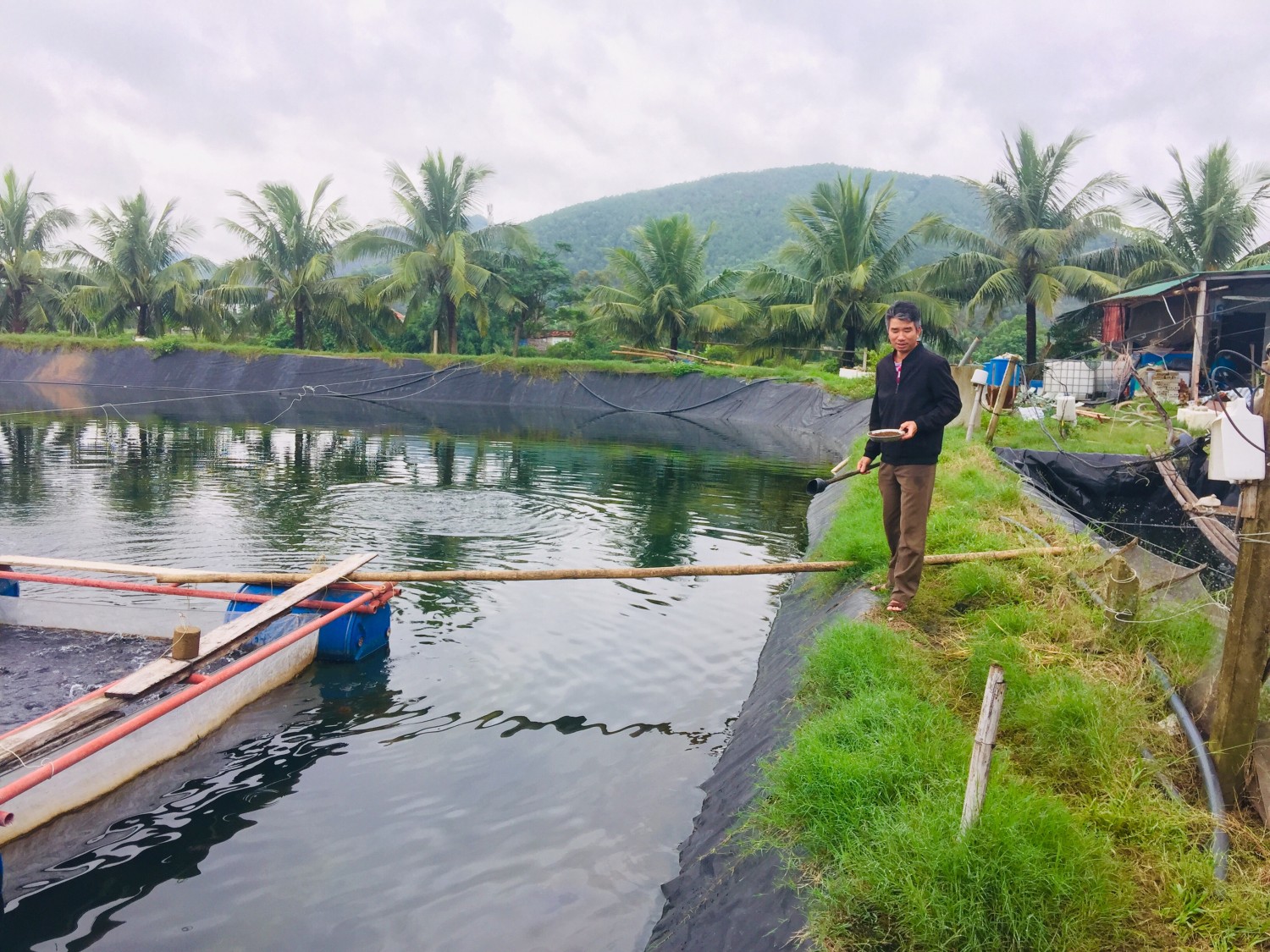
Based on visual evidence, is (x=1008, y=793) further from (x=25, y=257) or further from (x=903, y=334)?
(x=25, y=257)

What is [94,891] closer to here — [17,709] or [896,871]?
[17,709]

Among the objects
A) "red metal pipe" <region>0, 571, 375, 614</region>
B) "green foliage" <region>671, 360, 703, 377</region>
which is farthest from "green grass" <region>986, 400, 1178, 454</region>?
"green foliage" <region>671, 360, 703, 377</region>

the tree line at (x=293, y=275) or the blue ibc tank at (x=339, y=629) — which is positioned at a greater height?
the tree line at (x=293, y=275)

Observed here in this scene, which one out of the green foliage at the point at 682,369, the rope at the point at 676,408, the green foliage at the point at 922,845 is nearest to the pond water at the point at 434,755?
the green foliage at the point at 922,845

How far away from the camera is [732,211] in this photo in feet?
332

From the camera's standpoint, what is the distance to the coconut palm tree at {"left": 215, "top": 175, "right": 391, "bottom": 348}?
3603cm

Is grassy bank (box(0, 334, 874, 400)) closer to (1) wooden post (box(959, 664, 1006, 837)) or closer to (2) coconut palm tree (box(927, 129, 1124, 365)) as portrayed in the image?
(2) coconut palm tree (box(927, 129, 1124, 365))

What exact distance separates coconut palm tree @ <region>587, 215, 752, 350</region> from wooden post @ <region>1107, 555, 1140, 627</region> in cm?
3035

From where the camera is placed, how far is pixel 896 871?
3096 millimetres

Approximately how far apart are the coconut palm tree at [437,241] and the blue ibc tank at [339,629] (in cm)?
2857

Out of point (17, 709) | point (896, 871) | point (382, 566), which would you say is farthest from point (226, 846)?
point (382, 566)

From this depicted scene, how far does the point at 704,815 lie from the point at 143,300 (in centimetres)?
4181

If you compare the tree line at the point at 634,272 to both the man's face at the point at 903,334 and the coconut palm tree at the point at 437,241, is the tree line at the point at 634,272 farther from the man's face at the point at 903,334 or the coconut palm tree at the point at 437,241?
the man's face at the point at 903,334

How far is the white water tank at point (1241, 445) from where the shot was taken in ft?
11.8
